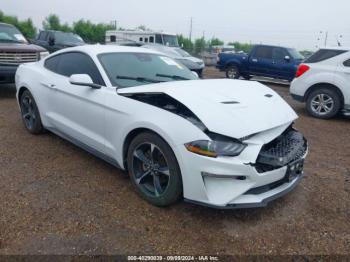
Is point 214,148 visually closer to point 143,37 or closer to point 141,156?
point 141,156

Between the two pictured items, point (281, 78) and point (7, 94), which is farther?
point (281, 78)

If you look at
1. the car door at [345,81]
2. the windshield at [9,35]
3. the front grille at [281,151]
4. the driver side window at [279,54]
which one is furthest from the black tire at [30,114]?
the driver side window at [279,54]

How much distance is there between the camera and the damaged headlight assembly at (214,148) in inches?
107

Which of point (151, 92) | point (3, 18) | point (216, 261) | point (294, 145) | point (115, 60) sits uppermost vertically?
point (3, 18)

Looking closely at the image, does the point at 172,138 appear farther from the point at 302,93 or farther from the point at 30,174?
the point at 302,93

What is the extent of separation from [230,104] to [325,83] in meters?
5.45

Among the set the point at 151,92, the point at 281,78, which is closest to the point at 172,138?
the point at 151,92

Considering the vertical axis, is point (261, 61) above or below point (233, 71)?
above

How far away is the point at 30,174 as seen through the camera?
3.88m

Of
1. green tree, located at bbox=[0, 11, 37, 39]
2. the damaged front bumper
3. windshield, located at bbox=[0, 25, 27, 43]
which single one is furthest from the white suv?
green tree, located at bbox=[0, 11, 37, 39]

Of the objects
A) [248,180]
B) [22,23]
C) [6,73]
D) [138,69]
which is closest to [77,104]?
[138,69]

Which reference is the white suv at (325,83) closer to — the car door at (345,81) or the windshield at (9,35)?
the car door at (345,81)

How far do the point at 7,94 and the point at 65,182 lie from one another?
591cm

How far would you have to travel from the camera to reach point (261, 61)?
547 inches
